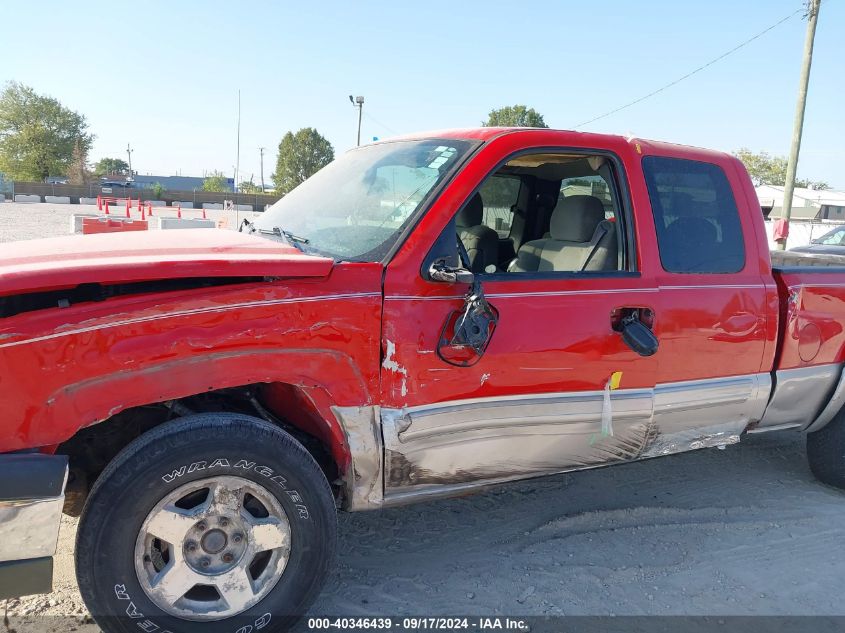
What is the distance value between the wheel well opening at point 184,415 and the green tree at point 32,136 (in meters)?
73.9

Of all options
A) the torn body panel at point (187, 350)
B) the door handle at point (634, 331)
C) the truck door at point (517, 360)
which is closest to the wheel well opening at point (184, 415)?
the torn body panel at point (187, 350)

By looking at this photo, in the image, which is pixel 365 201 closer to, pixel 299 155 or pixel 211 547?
pixel 211 547

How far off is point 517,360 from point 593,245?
0.90 metres

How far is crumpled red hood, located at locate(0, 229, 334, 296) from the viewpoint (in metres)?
2.08

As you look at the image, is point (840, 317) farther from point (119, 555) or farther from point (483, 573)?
point (119, 555)

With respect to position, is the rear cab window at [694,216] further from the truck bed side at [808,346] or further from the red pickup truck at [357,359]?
the truck bed side at [808,346]

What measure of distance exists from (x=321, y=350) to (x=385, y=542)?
4.66 feet

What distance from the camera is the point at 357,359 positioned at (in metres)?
2.52

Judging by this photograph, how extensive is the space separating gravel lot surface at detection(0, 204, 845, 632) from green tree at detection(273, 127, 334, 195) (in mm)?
72991

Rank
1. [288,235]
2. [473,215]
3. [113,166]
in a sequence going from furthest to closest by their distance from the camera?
[113,166] → [473,215] → [288,235]

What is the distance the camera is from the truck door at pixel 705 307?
10.6 ft

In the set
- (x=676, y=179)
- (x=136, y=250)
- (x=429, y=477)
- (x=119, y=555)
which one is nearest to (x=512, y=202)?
(x=676, y=179)

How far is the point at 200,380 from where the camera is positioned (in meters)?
2.25

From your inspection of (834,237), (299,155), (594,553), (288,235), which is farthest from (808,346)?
(299,155)
